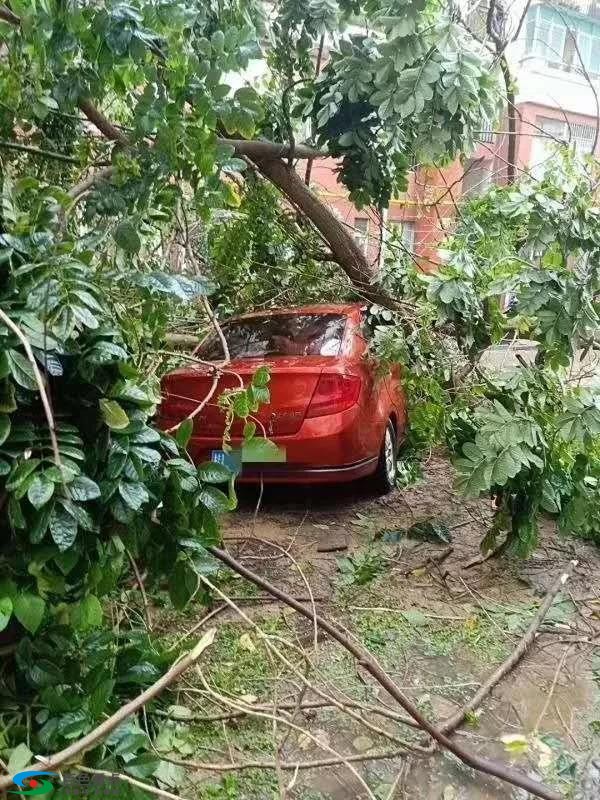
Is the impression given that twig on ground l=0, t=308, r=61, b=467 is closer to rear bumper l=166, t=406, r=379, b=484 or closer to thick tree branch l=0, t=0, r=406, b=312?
rear bumper l=166, t=406, r=379, b=484

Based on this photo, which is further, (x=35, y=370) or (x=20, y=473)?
(x=20, y=473)

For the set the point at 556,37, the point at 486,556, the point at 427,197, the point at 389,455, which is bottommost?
the point at 486,556

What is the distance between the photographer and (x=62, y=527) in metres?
1.66

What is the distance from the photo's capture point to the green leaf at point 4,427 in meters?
1.62

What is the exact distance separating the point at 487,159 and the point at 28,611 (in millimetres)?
5418

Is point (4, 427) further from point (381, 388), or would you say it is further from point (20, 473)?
point (381, 388)

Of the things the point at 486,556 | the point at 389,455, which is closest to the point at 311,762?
the point at 486,556

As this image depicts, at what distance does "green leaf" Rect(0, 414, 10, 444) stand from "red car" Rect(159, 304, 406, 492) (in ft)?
6.49

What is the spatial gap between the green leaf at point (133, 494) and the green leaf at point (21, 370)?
377mm

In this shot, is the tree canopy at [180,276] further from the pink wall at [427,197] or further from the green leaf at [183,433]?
the pink wall at [427,197]

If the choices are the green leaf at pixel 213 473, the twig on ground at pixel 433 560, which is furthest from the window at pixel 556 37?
the green leaf at pixel 213 473

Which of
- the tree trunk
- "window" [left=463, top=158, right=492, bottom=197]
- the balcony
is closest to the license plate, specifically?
the tree trunk

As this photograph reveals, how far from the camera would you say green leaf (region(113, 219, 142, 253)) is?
2.38 metres

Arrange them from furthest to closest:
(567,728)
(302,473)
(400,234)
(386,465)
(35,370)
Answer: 1. (400,234)
2. (386,465)
3. (302,473)
4. (567,728)
5. (35,370)
